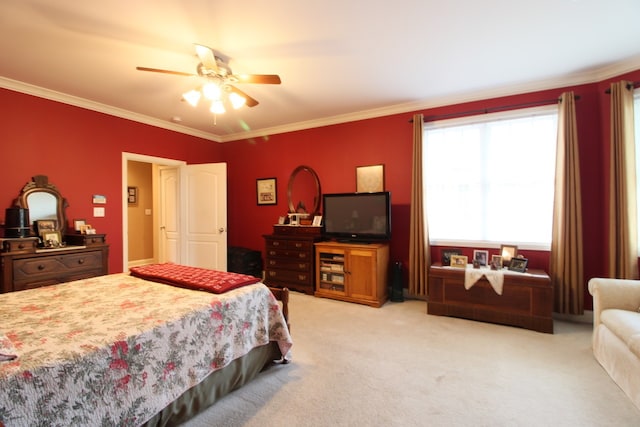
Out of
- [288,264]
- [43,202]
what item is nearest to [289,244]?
[288,264]

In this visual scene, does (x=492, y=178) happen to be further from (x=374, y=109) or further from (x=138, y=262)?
(x=138, y=262)

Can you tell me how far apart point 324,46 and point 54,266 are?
3.38m

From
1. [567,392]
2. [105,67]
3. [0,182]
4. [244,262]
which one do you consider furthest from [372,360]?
[0,182]

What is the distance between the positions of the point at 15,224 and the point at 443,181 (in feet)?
15.3

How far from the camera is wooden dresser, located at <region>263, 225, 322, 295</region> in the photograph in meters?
4.15

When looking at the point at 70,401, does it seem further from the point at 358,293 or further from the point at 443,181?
the point at 443,181

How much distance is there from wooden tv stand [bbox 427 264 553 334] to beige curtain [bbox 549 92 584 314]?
26cm

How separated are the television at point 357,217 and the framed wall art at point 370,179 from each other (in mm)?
310

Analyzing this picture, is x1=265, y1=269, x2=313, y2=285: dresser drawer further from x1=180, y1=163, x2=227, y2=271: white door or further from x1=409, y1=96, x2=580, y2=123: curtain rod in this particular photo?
x1=409, y1=96, x2=580, y2=123: curtain rod

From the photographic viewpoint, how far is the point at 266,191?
5109 mm

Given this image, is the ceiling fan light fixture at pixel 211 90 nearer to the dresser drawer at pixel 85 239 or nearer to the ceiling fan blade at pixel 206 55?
the ceiling fan blade at pixel 206 55

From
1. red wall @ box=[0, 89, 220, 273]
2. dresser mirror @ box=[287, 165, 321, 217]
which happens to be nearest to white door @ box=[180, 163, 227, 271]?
red wall @ box=[0, 89, 220, 273]

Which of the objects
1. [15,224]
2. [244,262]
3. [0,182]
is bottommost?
[244,262]

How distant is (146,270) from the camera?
245cm
